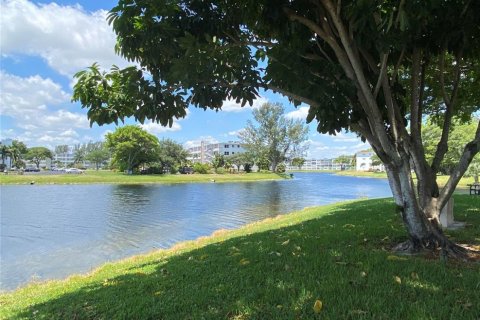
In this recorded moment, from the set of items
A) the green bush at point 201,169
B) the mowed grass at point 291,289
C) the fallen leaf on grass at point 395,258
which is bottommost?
the mowed grass at point 291,289

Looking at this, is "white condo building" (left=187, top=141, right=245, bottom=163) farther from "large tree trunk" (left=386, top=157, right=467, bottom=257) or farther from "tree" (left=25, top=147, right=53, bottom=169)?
"large tree trunk" (left=386, top=157, right=467, bottom=257)

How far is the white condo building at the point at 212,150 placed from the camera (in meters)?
128

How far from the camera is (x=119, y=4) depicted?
489 centimetres

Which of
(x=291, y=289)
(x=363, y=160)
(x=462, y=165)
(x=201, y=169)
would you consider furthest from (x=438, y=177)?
(x=363, y=160)

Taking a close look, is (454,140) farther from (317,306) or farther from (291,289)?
(317,306)

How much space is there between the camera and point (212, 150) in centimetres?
13712

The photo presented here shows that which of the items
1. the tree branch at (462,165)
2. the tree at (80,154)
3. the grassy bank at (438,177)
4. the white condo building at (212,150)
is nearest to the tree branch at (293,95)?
the tree branch at (462,165)

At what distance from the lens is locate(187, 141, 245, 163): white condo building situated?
128 metres

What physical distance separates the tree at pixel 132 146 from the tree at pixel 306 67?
69.6 metres

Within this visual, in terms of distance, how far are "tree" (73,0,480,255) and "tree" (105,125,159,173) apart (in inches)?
2741

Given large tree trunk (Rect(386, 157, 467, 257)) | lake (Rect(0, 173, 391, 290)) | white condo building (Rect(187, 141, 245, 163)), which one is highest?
white condo building (Rect(187, 141, 245, 163))

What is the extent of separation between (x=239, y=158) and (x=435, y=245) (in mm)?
85485

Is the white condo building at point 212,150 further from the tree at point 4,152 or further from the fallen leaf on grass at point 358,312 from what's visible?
the fallen leaf on grass at point 358,312

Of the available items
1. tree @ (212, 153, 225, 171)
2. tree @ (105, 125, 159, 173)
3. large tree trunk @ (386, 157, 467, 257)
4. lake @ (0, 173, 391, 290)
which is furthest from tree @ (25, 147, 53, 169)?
large tree trunk @ (386, 157, 467, 257)
